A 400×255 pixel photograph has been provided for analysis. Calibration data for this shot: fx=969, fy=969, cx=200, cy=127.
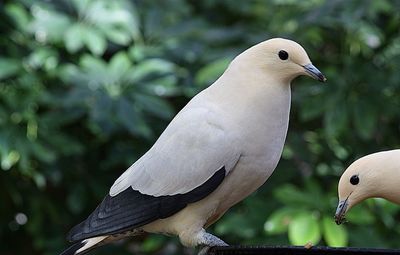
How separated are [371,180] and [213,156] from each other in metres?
0.43

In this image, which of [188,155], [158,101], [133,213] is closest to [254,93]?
[188,155]

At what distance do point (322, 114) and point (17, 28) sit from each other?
148cm

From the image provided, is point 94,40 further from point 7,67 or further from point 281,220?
point 281,220

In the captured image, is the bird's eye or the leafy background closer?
the bird's eye

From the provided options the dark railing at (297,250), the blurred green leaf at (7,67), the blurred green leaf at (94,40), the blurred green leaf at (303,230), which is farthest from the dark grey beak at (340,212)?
the blurred green leaf at (7,67)

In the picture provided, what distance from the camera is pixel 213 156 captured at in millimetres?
2582

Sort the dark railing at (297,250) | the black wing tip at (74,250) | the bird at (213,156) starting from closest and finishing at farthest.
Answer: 1. the dark railing at (297,250)
2. the bird at (213,156)
3. the black wing tip at (74,250)

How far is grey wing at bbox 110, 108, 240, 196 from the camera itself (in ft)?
8.41

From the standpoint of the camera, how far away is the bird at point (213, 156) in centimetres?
255

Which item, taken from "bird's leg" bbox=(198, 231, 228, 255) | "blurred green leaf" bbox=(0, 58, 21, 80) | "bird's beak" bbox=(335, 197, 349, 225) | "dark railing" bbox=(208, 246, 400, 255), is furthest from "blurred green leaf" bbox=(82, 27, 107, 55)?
"dark railing" bbox=(208, 246, 400, 255)

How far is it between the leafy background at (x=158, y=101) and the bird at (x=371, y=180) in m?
1.39

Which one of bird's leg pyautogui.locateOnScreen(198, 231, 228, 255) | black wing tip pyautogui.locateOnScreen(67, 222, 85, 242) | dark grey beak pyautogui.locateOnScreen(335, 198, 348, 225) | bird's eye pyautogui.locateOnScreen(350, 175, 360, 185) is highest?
bird's eye pyautogui.locateOnScreen(350, 175, 360, 185)

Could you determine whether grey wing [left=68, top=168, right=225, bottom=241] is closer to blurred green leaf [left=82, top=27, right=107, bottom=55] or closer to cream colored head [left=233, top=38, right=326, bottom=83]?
cream colored head [left=233, top=38, right=326, bottom=83]

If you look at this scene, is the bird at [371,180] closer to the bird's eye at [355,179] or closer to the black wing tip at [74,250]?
the bird's eye at [355,179]
